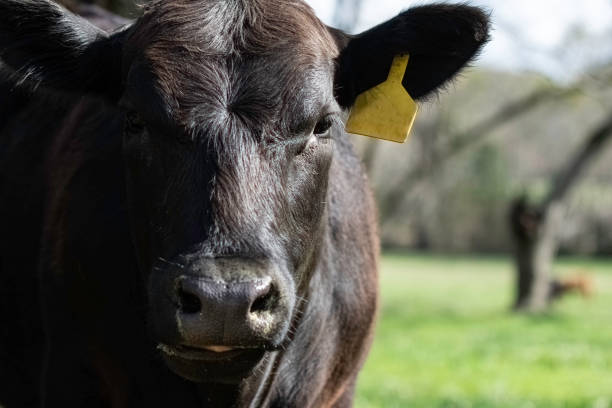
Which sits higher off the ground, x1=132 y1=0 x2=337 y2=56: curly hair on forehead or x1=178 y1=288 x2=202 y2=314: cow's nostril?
x1=132 y1=0 x2=337 y2=56: curly hair on forehead

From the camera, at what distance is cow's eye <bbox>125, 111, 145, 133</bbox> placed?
3510 mm


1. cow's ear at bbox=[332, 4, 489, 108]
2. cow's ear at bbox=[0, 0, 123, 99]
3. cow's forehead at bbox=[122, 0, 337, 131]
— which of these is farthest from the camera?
cow's ear at bbox=[332, 4, 489, 108]

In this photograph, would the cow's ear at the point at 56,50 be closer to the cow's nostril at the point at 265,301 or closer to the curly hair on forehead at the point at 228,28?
the curly hair on forehead at the point at 228,28

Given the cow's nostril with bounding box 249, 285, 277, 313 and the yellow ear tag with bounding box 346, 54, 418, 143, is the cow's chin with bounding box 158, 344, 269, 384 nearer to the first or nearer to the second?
the cow's nostril with bounding box 249, 285, 277, 313

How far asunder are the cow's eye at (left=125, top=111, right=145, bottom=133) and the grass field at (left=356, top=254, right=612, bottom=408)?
4.90 metres

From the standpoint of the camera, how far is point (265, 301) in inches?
118

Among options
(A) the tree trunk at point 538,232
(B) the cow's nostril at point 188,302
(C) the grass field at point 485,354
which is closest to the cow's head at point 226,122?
(B) the cow's nostril at point 188,302

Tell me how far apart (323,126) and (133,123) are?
0.73 meters

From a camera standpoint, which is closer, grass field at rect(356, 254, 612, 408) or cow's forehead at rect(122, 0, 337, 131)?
cow's forehead at rect(122, 0, 337, 131)

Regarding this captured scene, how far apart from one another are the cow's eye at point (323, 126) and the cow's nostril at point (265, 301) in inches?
32.7

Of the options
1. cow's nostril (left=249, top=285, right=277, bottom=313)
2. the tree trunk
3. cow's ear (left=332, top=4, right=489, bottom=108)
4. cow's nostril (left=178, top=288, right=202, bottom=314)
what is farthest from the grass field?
cow's nostril (left=178, top=288, right=202, bottom=314)

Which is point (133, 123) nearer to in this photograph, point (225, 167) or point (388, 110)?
point (225, 167)

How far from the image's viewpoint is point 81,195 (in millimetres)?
4121

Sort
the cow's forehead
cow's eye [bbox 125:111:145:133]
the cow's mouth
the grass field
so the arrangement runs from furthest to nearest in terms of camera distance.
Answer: the grass field → cow's eye [bbox 125:111:145:133] → the cow's forehead → the cow's mouth
